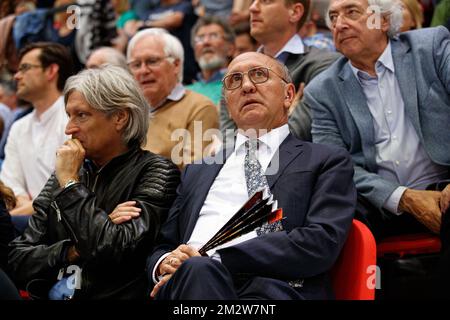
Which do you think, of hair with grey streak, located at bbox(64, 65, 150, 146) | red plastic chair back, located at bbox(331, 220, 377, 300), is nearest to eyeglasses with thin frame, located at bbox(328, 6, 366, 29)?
hair with grey streak, located at bbox(64, 65, 150, 146)

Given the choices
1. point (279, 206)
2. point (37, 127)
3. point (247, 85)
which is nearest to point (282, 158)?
point (279, 206)

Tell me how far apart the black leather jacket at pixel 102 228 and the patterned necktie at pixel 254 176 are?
372 mm

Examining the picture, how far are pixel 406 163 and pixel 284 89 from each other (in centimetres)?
69

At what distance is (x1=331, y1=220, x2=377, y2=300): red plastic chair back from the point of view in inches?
112

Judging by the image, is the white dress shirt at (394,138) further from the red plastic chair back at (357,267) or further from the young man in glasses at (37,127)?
the young man in glasses at (37,127)

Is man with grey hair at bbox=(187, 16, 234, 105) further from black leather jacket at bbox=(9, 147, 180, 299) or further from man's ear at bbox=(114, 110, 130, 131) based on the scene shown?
black leather jacket at bbox=(9, 147, 180, 299)

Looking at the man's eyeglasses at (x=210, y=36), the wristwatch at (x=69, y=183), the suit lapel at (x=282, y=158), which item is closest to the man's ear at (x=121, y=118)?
the wristwatch at (x=69, y=183)

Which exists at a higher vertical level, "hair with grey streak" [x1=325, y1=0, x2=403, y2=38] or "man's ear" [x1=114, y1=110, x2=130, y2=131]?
"hair with grey streak" [x1=325, y1=0, x2=403, y2=38]

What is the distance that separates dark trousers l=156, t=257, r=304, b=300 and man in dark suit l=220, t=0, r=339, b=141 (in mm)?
1719

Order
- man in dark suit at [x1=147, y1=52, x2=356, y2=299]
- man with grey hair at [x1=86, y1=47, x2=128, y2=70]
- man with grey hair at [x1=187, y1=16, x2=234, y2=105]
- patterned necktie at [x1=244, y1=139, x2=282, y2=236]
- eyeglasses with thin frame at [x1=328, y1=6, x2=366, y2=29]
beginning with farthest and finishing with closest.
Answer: man with grey hair at [x1=187, y1=16, x2=234, y2=105] → man with grey hair at [x1=86, y1=47, x2=128, y2=70] → eyeglasses with thin frame at [x1=328, y1=6, x2=366, y2=29] → patterned necktie at [x1=244, y1=139, x2=282, y2=236] → man in dark suit at [x1=147, y1=52, x2=356, y2=299]

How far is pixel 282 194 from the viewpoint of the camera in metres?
2.98

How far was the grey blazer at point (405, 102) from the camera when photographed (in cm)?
350

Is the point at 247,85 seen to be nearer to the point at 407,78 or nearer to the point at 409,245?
the point at 407,78
